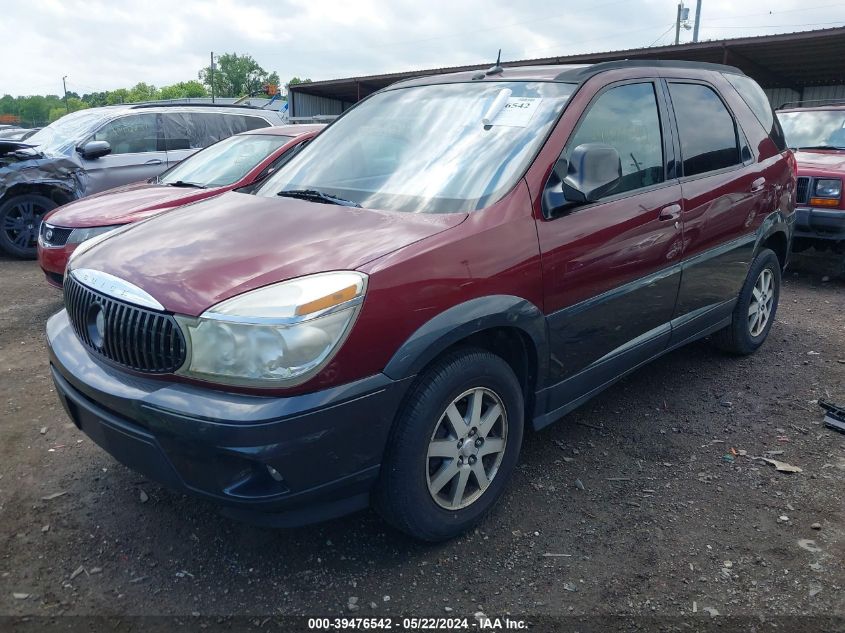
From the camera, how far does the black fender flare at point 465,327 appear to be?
2350mm

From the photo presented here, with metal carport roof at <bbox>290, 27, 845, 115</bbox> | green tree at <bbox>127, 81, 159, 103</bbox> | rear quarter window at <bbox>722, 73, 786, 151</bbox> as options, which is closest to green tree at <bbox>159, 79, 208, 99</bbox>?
green tree at <bbox>127, 81, 159, 103</bbox>

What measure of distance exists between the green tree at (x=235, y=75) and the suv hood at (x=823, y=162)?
9487cm

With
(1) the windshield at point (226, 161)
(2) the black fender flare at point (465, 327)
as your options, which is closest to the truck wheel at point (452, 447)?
(2) the black fender flare at point (465, 327)

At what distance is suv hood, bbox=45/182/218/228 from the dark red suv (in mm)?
2361

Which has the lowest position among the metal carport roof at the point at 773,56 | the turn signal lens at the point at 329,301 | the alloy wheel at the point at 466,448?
the alloy wheel at the point at 466,448

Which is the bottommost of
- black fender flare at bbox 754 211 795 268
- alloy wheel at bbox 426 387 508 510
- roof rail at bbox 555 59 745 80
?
alloy wheel at bbox 426 387 508 510

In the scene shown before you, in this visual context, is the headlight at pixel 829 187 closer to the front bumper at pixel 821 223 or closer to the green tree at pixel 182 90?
the front bumper at pixel 821 223

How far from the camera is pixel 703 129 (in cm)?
395

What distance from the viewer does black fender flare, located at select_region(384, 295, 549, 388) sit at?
2.35 meters

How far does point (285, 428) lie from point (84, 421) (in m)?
1.01

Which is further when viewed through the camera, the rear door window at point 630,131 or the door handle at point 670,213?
the door handle at point 670,213

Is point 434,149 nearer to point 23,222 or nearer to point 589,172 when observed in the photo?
point 589,172

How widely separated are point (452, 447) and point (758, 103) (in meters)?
3.55

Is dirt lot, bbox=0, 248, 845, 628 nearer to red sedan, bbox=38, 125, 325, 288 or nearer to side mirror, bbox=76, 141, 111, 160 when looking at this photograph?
red sedan, bbox=38, 125, 325, 288
